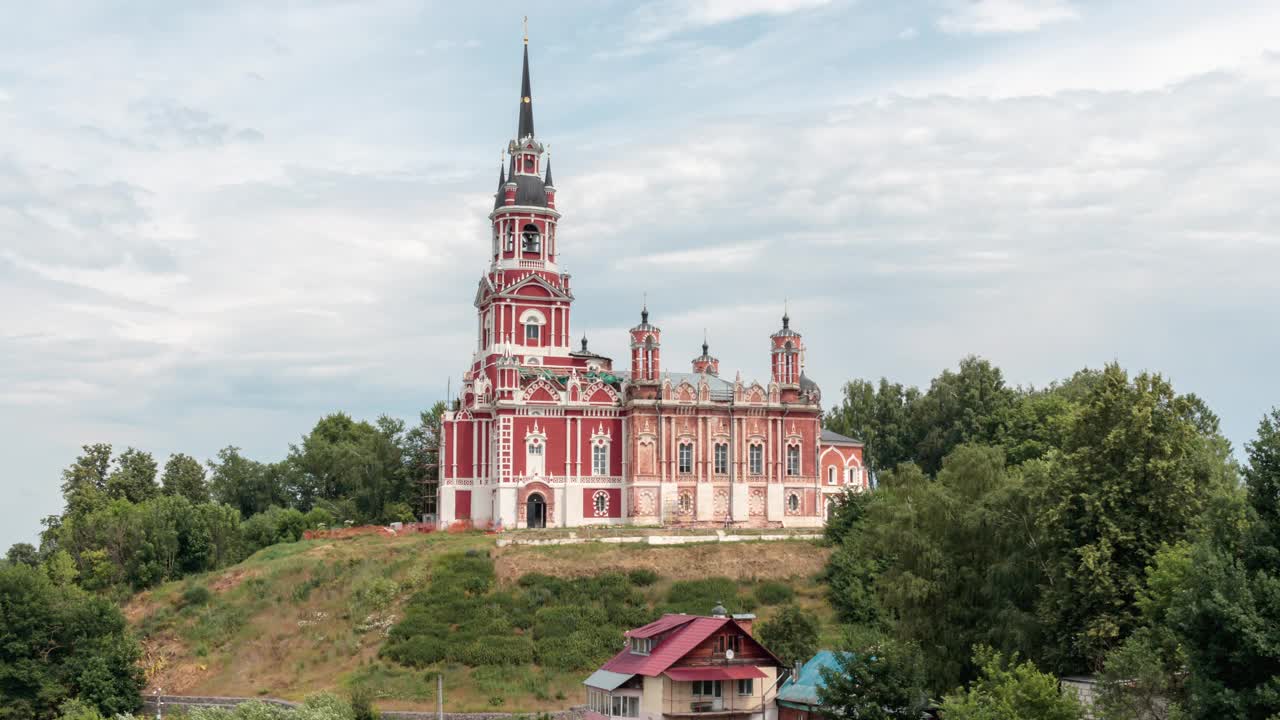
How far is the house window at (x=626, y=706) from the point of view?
1722 inches

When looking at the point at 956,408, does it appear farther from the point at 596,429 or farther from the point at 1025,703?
the point at 1025,703

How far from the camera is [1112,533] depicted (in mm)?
36281

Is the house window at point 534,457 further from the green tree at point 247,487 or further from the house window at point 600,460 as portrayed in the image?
the green tree at point 247,487

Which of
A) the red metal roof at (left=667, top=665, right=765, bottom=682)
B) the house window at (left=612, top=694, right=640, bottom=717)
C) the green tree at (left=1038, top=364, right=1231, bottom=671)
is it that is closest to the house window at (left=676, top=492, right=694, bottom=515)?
the house window at (left=612, top=694, right=640, bottom=717)

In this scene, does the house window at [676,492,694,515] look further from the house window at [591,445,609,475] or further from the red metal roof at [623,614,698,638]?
the red metal roof at [623,614,698,638]

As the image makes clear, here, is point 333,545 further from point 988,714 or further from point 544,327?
point 988,714

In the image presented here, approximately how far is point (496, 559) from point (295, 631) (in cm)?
947

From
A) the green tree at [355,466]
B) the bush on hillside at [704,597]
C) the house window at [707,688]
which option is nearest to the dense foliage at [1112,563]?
the house window at [707,688]

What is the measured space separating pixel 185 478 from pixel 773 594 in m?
44.9

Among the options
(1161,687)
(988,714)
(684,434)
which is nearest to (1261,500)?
(1161,687)

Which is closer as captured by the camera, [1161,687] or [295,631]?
[1161,687]

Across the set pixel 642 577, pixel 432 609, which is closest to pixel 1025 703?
pixel 642 577

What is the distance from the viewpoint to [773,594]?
59688 mm

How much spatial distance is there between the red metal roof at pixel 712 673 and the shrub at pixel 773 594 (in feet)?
54.4
